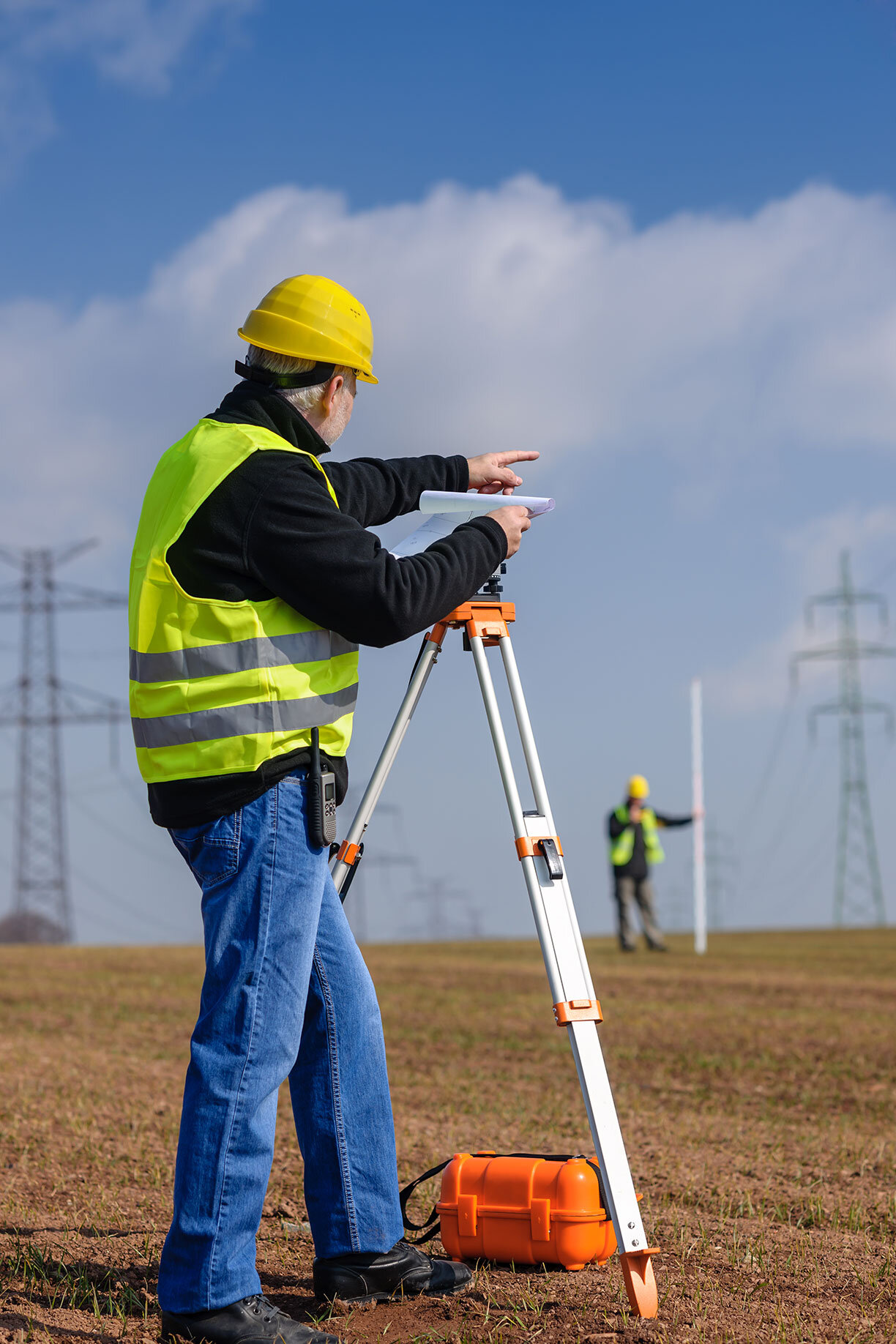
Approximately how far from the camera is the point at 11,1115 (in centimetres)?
605

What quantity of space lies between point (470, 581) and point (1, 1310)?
7.13ft

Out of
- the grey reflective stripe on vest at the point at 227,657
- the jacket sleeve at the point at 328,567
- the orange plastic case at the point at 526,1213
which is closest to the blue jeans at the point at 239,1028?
the grey reflective stripe on vest at the point at 227,657

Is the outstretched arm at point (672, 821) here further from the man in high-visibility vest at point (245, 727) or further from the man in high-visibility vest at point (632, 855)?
the man in high-visibility vest at point (245, 727)

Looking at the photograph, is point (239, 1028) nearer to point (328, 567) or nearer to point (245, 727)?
point (245, 727)

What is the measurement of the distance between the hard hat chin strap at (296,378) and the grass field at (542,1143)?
7.60ft

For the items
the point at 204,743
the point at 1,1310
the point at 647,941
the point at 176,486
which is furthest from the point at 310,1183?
the point at 647,941

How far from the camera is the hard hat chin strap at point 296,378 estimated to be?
324 centimetres

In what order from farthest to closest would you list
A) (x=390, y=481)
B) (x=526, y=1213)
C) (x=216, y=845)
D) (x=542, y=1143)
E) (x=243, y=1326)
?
(x=542, y=1143), (x=390, y=481), (x=526, y=1213), (x=216, y=845), (x=243, y=1326)

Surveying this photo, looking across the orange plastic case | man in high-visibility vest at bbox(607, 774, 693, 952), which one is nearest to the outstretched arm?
man in high-visibility vest at bbox(607, 774, 693, 952)

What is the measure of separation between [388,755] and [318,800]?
658 millimetres

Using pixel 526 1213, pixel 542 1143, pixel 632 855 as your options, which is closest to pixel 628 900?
pixel 632 855

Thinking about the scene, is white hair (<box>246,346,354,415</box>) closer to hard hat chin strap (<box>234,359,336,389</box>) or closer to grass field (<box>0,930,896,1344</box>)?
hard hat chin strap (<box>234,359,336,389</box>)

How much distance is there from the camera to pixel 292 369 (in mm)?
3240

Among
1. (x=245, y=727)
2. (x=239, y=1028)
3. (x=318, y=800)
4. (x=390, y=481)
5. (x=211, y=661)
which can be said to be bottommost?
(x=239, y=1028)
